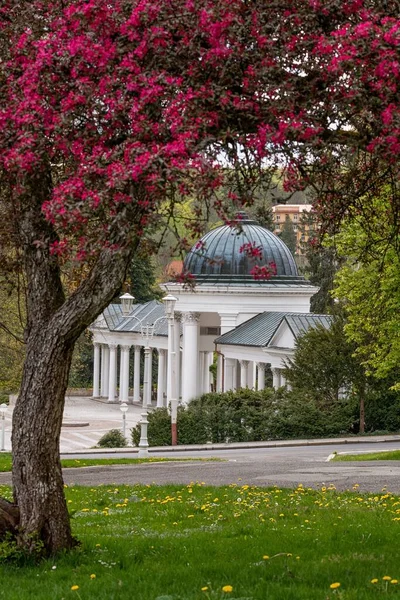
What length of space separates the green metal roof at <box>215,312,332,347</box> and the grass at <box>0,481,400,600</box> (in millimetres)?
35329

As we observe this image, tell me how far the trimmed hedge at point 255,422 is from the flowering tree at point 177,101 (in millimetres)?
35509

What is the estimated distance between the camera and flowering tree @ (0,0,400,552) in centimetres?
733

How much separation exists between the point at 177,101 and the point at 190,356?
52879 millimetres

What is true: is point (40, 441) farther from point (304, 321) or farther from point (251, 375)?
point (251, 375)

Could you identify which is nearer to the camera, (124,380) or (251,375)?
(251,375)

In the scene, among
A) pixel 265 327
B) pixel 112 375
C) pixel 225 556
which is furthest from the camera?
pixel 112 375

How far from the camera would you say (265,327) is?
5519 centimetres

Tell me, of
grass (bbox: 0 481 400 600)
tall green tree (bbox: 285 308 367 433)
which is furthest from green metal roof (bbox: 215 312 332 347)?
grass (bbox: 0 481 400 600)

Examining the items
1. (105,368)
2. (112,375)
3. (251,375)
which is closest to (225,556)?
(251,375)

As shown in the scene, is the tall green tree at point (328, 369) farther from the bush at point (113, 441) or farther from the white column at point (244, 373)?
the white column at point (244, 373)

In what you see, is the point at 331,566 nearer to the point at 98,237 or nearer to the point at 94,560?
the point at 94,560

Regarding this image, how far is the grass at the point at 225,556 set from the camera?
7828mm

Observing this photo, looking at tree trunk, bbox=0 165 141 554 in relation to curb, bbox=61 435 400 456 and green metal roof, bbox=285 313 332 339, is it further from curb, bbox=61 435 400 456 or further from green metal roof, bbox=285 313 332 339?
green metal roof, bbox=285 313 332 339

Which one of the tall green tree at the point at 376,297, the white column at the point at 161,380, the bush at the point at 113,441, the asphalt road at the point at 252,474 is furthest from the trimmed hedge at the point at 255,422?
A: the white column at the point at 161,380
